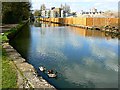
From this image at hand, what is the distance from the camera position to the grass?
7.75m

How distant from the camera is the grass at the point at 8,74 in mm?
7746

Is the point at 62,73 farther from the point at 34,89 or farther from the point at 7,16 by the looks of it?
the point at 7,16

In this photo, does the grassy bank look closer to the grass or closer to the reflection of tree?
the grass

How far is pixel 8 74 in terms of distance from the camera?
8953mm

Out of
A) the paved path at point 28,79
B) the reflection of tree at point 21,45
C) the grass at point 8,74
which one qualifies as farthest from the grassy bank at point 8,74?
the reflection of tree at point 21,45

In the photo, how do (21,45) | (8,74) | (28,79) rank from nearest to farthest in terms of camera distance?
(28,79) < (8,74) < (21,45)

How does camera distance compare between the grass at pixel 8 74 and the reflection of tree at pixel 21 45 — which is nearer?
the grass at pixel 8 74

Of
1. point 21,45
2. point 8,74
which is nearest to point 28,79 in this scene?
point 8,74

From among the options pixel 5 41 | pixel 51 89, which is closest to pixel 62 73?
pixel 51 89

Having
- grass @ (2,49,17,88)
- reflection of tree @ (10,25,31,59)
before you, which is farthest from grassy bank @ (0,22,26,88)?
reflection of tree @ (10,25,31,59)

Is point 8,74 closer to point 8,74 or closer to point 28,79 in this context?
point 8,74

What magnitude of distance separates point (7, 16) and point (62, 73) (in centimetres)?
3900

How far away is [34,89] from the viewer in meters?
7.49

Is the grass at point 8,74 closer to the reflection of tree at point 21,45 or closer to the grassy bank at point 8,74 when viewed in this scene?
the grassy bank at point 8,74
